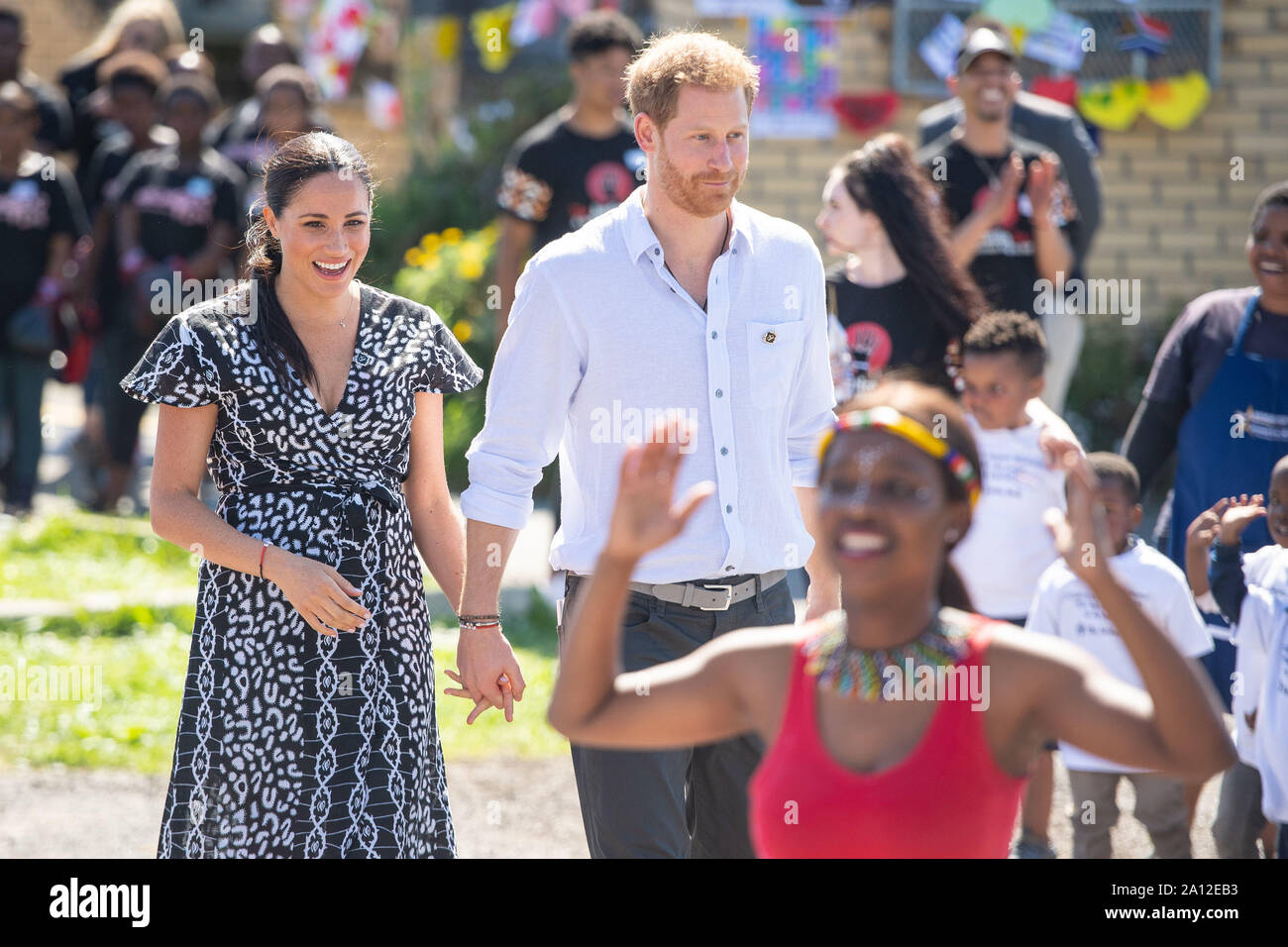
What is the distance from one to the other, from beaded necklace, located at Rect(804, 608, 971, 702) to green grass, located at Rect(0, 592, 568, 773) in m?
3.89

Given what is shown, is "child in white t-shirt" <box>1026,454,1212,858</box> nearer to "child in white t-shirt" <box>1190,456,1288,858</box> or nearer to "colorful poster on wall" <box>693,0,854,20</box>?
"child in white t-shirt" <box>1190,456,1288,858</box>

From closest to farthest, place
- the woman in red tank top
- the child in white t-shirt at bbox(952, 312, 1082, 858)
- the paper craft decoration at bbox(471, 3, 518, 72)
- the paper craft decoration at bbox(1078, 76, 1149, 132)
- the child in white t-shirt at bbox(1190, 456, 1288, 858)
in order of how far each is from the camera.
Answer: the woman in red tank top < the child in white t-shirt at bbox(1190, 456, 1288, 858) < the child in white t-shirt at bbox(952, 312, 1082, 858) < the paper craft decoration at bbox(1078, 76, 1149, 132) < the paper craft decoration at bbox(471, 3, 518, 72)

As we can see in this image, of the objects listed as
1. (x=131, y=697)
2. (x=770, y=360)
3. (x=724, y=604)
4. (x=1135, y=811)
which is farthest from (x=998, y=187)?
(x=131, y=697)

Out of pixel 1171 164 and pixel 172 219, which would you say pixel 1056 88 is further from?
pixel 172 219

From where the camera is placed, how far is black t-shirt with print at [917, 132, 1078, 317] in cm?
648

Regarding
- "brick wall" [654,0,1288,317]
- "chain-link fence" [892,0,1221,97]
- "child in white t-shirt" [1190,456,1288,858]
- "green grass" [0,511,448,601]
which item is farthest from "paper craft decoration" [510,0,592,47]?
"child in white t-shirt" [1190,456,1288,858]

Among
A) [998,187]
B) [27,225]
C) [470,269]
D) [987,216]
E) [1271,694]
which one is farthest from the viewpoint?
[470,269]

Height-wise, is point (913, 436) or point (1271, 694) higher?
point (913, 436)

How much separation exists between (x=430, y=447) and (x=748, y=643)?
164 cm

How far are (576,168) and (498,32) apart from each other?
6.01 metres

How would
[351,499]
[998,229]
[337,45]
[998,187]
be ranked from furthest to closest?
Answer: [337,45] < [998,229] < [998,187] < [351,499]

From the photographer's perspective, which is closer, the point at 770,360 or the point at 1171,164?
the point at 770,360

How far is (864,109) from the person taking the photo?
10.4 metres
